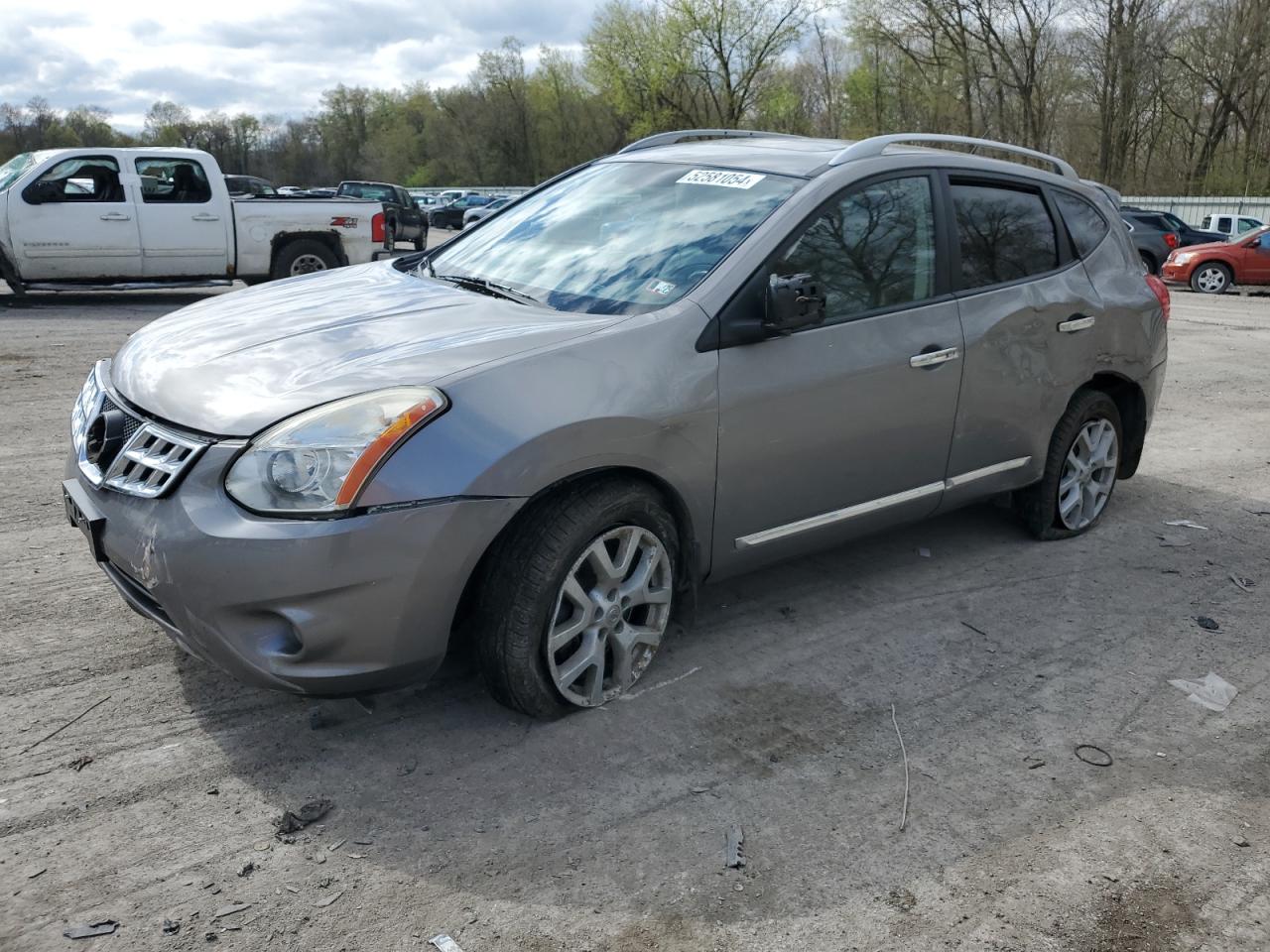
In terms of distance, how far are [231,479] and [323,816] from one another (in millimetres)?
943

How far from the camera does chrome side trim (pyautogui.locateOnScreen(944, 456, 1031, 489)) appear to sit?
4633mm

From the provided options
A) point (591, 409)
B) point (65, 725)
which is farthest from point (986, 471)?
point (65, 725)

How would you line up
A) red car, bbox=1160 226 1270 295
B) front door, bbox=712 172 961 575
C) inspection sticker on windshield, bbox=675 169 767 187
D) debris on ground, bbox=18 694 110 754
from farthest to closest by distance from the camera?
red car, bbox=1160 226 1270 295, inspection sticker on windshield, bbox=675 169 767 187, front door, bbox=712 172 961 575, debris on ground, bbox=18 694 110 754

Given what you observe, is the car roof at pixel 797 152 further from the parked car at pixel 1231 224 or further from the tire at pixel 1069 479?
the parked car at pixel 1231 224

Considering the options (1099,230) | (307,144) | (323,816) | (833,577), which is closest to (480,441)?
(323,816)

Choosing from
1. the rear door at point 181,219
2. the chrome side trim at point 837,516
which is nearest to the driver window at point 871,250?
the chrome side trim at point 837,516

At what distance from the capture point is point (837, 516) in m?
4.15

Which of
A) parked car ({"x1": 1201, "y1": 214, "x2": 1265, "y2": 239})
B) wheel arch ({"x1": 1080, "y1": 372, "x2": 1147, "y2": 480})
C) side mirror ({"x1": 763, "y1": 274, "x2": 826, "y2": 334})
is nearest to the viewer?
side mirror ({"x1": 763, "y1": 274, "x2": 826, "y2": 334})

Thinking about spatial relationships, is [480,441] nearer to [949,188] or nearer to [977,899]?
[977,899]

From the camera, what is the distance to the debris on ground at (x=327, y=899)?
262 cm

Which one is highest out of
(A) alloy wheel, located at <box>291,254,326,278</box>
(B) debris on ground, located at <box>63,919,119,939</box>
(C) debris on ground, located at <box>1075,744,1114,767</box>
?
(A) alloy wheel, located at <box>291,254,326,278</box>

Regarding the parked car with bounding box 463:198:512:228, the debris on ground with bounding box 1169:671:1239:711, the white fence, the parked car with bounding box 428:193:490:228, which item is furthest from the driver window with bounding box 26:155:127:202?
the white fence

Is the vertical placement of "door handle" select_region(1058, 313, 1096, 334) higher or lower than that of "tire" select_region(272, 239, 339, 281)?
lower

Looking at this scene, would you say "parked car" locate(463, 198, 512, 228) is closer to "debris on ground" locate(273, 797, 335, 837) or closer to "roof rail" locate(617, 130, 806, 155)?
"roof rail" locate(617, 130, 806, 155)
